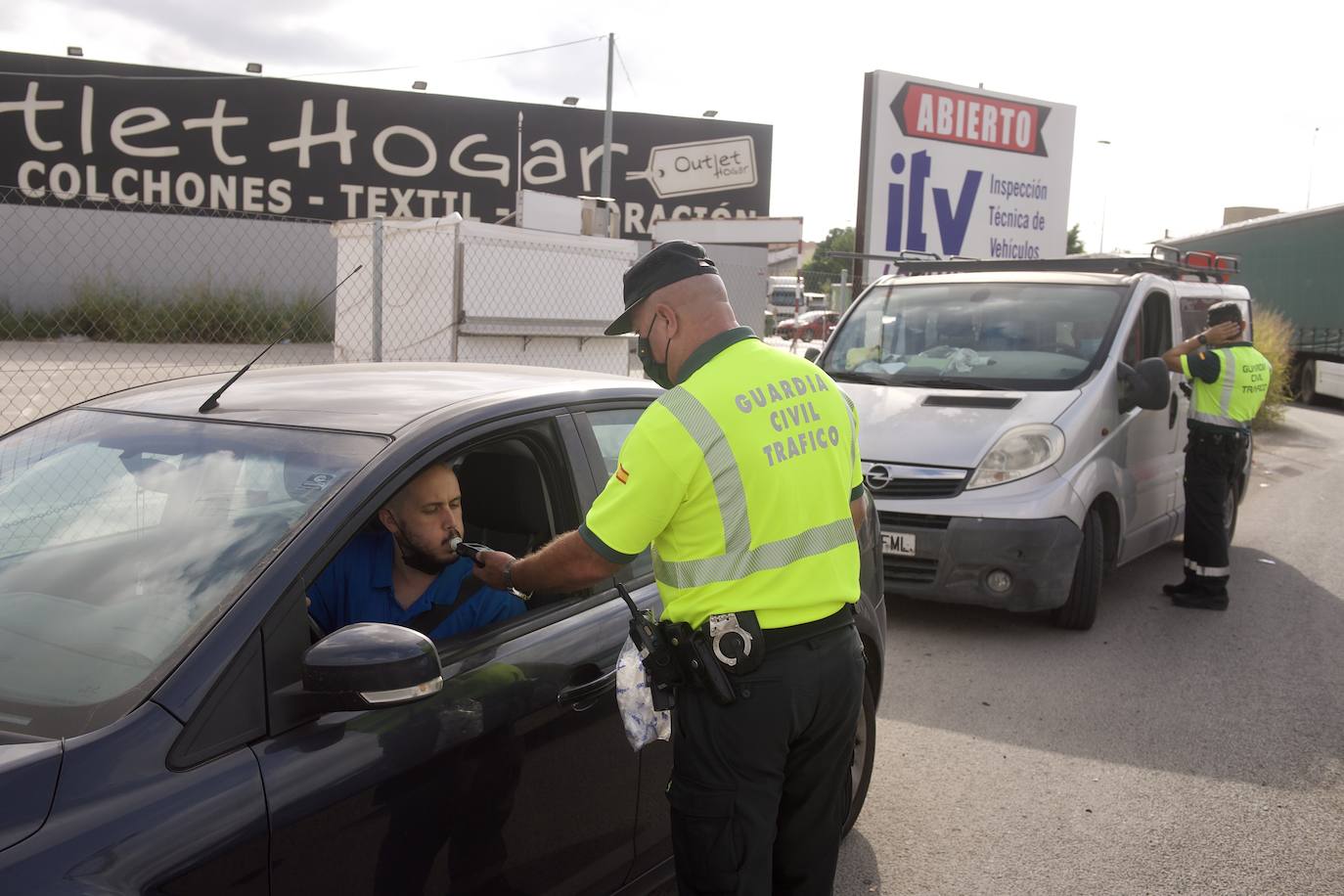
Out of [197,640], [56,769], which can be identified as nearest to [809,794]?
[197,640]

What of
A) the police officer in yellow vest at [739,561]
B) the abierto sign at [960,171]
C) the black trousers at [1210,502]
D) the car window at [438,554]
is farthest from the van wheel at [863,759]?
the abierto sign at [960,171]

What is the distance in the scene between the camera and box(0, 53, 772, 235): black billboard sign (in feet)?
81.2

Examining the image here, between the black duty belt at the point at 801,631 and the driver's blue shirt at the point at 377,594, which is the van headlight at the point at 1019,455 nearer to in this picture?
the black duty belt at the point at 801,631

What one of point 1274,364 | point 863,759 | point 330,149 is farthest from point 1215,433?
point 330,149

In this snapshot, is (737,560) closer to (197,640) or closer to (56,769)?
(197,640)

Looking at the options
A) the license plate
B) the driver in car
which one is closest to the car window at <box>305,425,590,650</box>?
the driver in car

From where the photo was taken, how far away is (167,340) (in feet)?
63.8

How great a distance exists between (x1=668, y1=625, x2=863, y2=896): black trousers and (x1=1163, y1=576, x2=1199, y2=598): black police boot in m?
5.39

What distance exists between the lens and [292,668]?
2139 mm

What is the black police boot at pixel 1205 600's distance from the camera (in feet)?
23.1

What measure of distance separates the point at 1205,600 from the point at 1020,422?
1.85 meters

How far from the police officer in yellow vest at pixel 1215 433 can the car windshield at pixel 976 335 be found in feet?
2.10

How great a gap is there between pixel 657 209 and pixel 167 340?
14024 millimetres

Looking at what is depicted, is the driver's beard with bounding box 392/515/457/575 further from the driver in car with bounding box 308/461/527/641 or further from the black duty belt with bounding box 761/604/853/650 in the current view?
the black duty belt with bounding box 761/604/853/650
